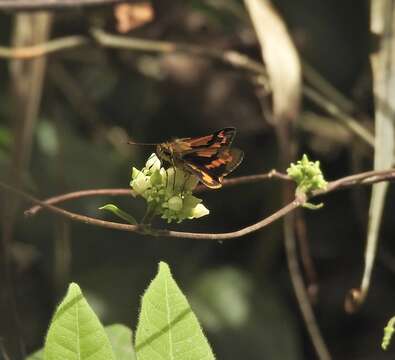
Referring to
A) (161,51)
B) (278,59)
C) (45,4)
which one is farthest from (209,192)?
(45,4)

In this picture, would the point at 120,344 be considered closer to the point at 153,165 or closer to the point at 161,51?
the point at 153,165

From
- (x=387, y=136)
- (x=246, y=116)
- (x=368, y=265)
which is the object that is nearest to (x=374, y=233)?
(x=368, y=265)

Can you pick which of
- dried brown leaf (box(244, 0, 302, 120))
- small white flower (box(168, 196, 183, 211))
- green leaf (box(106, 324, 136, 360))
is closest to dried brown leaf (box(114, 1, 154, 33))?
dried brown leaf (box(244, 0, 302, 120))

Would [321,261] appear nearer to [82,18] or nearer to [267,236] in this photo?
[267,236]

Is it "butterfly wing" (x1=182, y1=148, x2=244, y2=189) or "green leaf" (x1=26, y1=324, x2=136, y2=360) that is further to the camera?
"green leaf" (x1=26, y1=324, x2=136, y2=360)

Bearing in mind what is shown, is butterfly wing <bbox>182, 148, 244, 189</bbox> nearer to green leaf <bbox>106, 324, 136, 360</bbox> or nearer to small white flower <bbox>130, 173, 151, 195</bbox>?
small white flower <bbox>130, 173, 151, 195</bbox>

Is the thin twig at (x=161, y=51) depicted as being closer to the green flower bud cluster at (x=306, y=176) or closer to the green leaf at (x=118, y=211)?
the green flower bud cluster at (x=306, y=176)

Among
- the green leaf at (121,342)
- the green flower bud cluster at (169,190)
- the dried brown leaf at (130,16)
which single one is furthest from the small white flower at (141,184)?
the dried brown leaf at (130,16)
